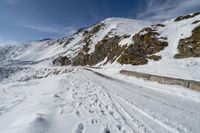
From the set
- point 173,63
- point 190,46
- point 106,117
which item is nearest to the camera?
point 106,117

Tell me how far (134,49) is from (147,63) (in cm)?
757

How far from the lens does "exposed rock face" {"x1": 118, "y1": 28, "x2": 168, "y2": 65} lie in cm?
2895

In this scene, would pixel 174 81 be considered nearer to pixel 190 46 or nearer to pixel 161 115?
pixel 161 115

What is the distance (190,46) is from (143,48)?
940 cm

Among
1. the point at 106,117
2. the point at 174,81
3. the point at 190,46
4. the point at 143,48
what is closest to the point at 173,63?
the point at 190,46

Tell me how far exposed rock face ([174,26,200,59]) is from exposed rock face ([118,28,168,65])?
10.8 feet

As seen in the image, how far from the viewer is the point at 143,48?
105 ft

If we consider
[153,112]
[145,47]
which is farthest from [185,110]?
[145,47]

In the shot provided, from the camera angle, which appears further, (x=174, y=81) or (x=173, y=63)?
(x=173, y=63)

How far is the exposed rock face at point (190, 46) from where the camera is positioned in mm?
21812

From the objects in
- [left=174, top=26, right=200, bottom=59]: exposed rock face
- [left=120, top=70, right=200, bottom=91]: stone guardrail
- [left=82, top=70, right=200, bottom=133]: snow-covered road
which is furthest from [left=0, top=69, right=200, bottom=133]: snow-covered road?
[left=174, top=26, right=200, bottom=59]: exposed rock face

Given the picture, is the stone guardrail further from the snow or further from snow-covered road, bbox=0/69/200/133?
snow-covered road, bbox=0/69/200/133

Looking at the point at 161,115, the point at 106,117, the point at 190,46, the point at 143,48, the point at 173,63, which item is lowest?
the point at 106,117

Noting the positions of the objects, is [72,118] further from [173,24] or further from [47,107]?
[173,24]
